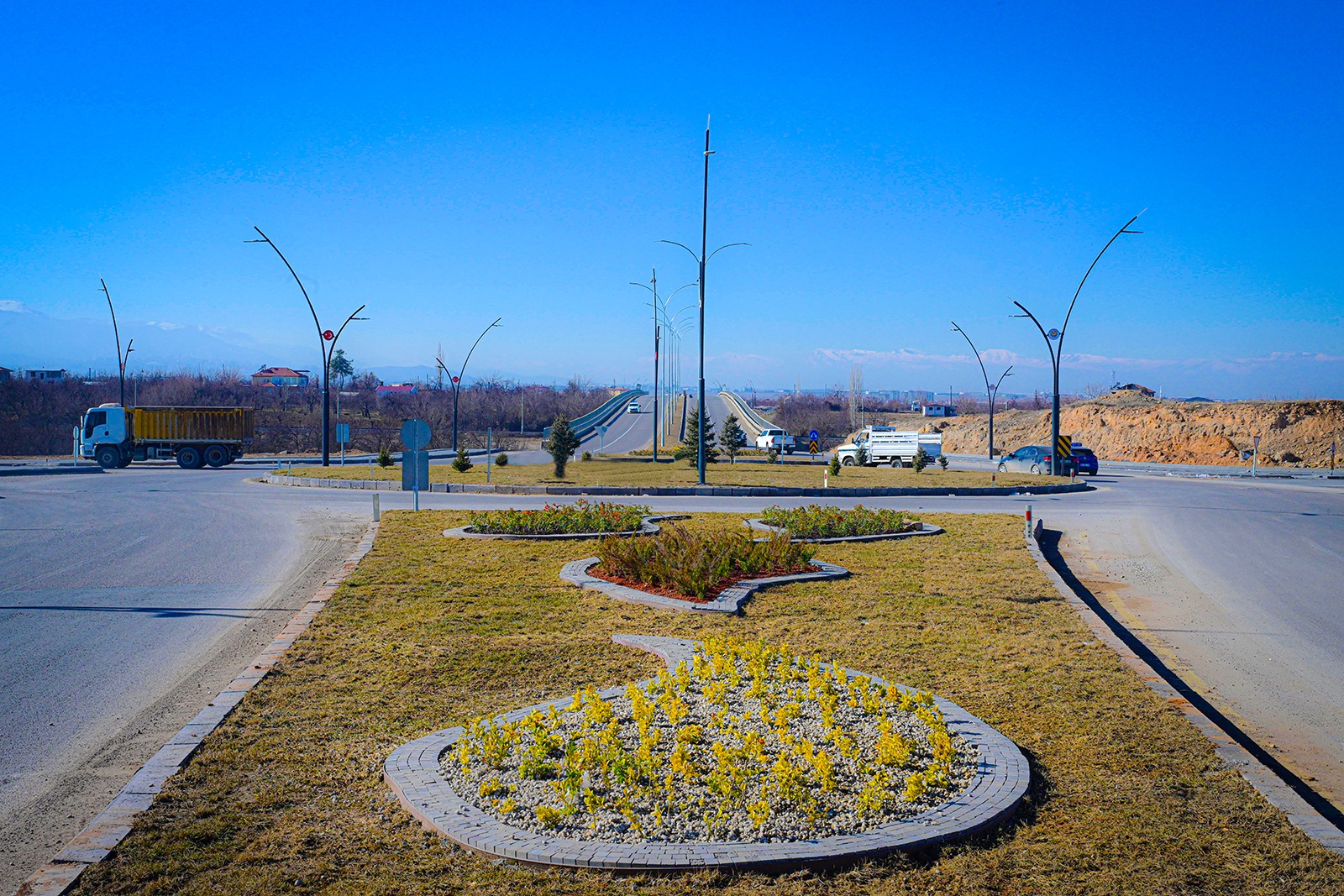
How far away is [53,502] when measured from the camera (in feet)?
75.5

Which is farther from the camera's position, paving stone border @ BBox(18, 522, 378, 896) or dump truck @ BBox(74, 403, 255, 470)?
dump truck @ BBox(74, 403, 255, 470)

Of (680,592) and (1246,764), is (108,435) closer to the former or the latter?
(680,592)

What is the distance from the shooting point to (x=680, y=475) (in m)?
32.6

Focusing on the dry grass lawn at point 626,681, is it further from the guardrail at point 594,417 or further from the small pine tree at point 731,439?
the small pine tree at point 731,439

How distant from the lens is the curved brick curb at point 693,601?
1029 cm

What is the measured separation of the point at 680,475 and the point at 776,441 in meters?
28.4

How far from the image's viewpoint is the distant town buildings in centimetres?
10314

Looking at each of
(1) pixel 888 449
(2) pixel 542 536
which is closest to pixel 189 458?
(2) pixel 542 536

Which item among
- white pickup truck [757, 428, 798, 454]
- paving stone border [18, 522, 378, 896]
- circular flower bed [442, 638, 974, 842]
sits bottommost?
paving stone border [18, 522, 378, 896]

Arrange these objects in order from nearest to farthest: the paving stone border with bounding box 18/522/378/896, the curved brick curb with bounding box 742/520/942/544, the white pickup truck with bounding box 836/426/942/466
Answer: the paving stone border with bounding box 18/522/378/896
the curved brick curb with bounding box 742/520/942/544
the white pickup truck with bounding box 836/426/942/466

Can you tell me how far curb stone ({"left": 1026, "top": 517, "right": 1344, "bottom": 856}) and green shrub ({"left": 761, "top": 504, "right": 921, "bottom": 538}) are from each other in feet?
24.0

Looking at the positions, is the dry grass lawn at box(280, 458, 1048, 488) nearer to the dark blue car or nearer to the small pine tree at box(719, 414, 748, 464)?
the small pine tree at box(719, 414, 748, 464)

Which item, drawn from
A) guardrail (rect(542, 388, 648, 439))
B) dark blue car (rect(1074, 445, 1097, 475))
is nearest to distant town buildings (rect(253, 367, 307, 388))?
guardrail (rect(542, 388, 648, 439))

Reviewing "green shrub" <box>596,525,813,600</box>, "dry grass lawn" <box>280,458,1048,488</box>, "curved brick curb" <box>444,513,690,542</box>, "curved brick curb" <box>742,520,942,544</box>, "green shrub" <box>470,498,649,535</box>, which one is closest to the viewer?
"green shrub" <box>596,525,813,600</box>
